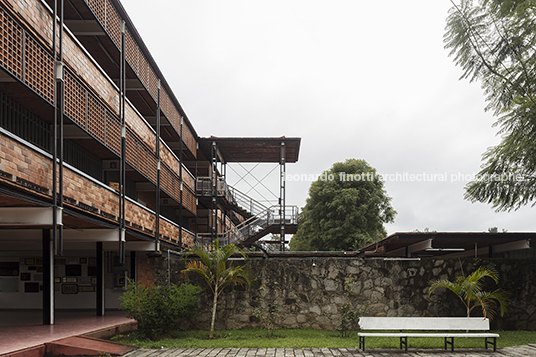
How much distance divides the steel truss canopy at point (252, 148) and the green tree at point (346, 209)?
22.9 feet

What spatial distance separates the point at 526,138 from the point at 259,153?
20081mm

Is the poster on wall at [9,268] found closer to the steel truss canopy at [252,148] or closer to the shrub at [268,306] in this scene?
the shrub at [268,306]

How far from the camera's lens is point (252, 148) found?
96.7ft

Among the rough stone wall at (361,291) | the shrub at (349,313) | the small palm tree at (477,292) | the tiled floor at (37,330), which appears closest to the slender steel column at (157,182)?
the tiled floor at (37,330)

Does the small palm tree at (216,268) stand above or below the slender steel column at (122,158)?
below

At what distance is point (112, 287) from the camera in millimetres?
19703

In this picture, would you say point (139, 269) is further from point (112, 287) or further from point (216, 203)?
point (216, 203)

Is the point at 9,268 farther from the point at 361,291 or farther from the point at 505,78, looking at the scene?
the point at 505,78

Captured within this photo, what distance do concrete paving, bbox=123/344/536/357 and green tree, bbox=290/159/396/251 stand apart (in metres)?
23.7

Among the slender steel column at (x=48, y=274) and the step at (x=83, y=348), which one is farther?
the slender steel column at (x=48, y=274)

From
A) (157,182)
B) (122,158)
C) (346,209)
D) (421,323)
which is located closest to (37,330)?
(122,158)

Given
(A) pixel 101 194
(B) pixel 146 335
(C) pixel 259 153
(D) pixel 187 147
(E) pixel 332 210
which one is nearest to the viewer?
(B) pixel 146 335

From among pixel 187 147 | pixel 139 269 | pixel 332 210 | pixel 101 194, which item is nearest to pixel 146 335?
pixel 101 194

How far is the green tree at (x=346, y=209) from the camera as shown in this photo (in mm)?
35875
